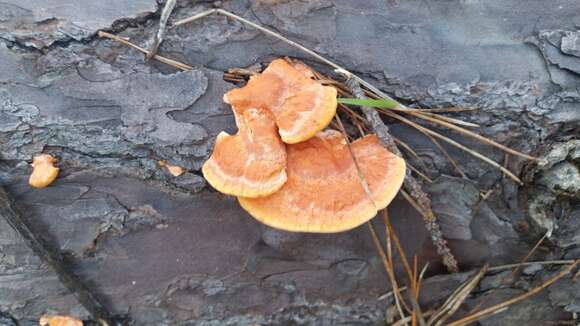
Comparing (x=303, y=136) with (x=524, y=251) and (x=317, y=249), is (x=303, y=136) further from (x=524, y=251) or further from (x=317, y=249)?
(x=524, y=251)

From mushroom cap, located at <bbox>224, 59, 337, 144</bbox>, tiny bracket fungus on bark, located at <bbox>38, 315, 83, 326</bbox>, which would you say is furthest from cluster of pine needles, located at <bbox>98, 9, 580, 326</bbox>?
tiny bracket fungus on bark, located at <bbox>38, 315, 83, 326</bbox>

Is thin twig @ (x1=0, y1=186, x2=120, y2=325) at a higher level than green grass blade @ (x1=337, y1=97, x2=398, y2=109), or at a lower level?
lower

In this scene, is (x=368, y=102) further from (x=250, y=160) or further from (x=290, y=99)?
(x=250, y=160)

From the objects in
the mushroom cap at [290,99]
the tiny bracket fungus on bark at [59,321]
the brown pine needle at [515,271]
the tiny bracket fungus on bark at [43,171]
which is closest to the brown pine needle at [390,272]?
the brown pine needle at [515,271]

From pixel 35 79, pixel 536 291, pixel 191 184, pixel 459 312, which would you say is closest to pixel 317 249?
pixel 191 184

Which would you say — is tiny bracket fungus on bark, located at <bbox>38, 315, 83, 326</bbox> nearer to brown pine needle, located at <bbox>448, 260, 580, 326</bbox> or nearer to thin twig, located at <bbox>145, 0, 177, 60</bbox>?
thin twig, located at <bbox>145, 0, 177, 60</bbox>

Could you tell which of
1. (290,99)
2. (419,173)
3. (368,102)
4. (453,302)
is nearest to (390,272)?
(453,302)
